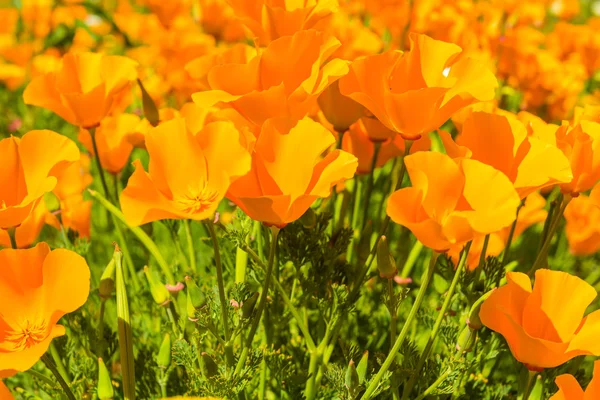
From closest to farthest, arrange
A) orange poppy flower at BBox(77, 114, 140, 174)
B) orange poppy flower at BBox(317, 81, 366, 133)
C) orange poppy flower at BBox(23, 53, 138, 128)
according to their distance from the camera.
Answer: orange poppy flower at BBox(317, 81, 366, 133) < orange poppy flower at BBox(23, 53, 138, 128) < orange poppy flower at BBox(77, 114, 140, 174)

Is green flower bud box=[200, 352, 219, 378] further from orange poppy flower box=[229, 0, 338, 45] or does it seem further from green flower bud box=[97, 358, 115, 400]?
orange poppy flower box=[229, 0, 338, 45]

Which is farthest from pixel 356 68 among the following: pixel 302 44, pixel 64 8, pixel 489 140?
pixel 64 8

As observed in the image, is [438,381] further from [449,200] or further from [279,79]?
[279,79]

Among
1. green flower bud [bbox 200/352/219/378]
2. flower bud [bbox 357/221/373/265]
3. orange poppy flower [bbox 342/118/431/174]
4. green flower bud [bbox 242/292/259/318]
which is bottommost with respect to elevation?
flower bud [bbox 357/221/373/265]

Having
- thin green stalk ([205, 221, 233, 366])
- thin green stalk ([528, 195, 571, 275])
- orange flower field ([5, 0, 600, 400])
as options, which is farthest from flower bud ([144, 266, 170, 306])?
thin green stalk ([528, 195, 571, 275])

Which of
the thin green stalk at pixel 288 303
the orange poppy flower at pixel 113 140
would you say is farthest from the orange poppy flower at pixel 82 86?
the thin green stalk at pixel 288 303

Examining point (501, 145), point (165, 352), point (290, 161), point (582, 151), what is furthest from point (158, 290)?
point (582, 151)
